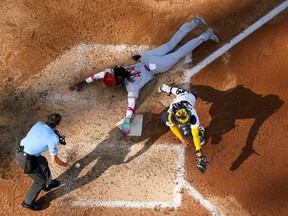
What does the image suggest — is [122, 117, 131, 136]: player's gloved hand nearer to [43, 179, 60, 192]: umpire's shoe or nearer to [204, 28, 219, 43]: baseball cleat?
[43, 179, 60, 192]: umpire's shoe

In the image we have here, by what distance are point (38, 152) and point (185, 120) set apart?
267cm

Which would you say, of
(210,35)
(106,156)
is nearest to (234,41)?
(210,35)

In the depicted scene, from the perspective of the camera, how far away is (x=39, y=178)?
802 cm

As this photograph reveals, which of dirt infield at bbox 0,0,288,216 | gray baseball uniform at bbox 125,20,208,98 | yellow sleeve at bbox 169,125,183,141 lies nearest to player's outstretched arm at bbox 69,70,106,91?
dirt infield at bbox 0,0,288,216

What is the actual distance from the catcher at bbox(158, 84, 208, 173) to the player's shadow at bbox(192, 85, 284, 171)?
0.58 meters

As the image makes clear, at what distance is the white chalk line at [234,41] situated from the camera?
955 cm

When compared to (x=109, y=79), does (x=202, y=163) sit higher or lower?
lower

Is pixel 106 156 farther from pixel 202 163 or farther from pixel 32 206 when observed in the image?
pixel 202 163

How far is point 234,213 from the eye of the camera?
26.8 feet

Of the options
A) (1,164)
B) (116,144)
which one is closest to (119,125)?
(116,144)

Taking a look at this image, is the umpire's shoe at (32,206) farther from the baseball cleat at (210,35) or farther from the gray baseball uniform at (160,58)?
the baseball cleat at (210,35)

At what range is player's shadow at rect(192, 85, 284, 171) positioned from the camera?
8859 millimetres

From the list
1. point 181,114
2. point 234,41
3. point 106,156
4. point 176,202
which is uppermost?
point 181,114

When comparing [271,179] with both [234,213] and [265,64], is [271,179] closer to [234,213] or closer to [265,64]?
[234,213]
